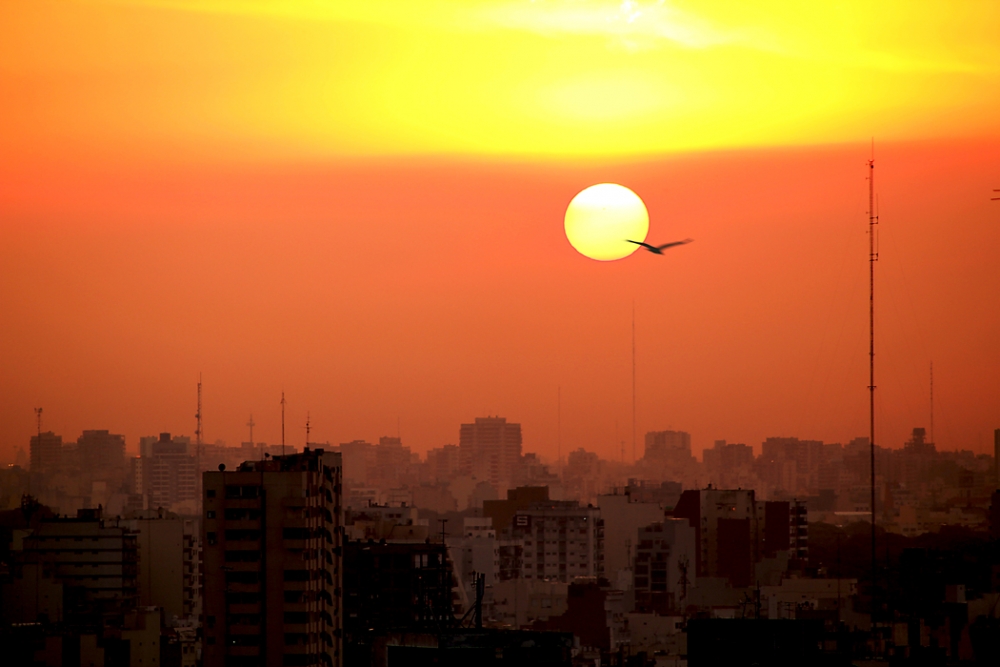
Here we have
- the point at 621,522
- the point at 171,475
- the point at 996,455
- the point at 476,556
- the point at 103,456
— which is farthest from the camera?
the point at 171,475

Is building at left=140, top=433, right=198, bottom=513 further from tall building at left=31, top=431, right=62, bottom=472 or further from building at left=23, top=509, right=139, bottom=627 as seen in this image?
building at left=23, top=509, right=139, bottom=627

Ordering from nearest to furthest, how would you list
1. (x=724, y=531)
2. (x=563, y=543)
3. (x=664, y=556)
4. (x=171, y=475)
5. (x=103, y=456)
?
(x=664, y=556) → (x=724, y=531) → (x=563, y=543) → (x=103, y=456) → (x=171, y=475)

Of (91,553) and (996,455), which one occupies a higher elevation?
(996,455)

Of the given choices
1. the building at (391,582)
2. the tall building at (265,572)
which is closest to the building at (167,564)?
the building at (391,582)

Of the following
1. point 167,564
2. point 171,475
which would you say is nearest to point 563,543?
point 167,564

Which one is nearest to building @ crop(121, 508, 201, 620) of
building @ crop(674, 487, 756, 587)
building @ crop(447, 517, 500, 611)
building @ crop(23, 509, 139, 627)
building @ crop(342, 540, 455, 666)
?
building @ crop(23, 509, 139, 627)

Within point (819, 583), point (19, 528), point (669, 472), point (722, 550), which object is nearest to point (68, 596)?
point (19, 528)

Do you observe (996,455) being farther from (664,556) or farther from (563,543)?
(563,543)
